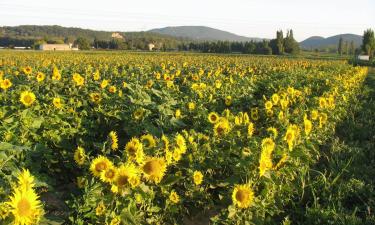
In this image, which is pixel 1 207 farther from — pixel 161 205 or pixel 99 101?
pixel 99 101

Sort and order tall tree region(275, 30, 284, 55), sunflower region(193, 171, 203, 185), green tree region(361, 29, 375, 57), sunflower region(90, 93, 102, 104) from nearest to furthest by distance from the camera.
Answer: sunflower region(193, 171, 203, 185) < sunflower region(90, 93, 102, 104) < green tree region(361, 29, 375, 57) < tall tree region(275, 30, 284, 55)

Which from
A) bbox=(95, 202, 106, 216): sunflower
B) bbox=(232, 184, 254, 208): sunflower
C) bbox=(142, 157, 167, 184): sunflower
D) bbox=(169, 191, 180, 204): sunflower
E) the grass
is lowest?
the grass

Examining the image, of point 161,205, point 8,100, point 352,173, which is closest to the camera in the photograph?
point 161,205

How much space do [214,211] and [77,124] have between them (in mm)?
2372

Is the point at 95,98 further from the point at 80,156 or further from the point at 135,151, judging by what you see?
the point at 135,151

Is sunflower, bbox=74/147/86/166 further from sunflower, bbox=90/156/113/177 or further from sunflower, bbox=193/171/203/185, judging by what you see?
sunflower, bbox=193/171/203/185

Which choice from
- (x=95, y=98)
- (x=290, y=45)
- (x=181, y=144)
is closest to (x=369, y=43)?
(x=290, y=45)

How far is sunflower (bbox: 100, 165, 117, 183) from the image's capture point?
116 inches

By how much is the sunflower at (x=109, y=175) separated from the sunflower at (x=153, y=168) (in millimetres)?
395

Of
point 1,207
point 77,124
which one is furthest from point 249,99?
point 1,207

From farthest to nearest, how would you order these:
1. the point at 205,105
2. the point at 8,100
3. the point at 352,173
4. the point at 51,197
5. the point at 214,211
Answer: the point at 205,105 < the point at 8,100 < the point at 352,173 < the point at 51,197 < the point at 214,211

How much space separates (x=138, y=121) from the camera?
5.69 meters

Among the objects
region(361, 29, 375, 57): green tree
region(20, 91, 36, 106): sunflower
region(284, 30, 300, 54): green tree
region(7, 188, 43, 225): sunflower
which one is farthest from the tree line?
region(7, 188, 43, 225): sunflower

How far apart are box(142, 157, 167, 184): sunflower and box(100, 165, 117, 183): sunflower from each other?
395 mm
